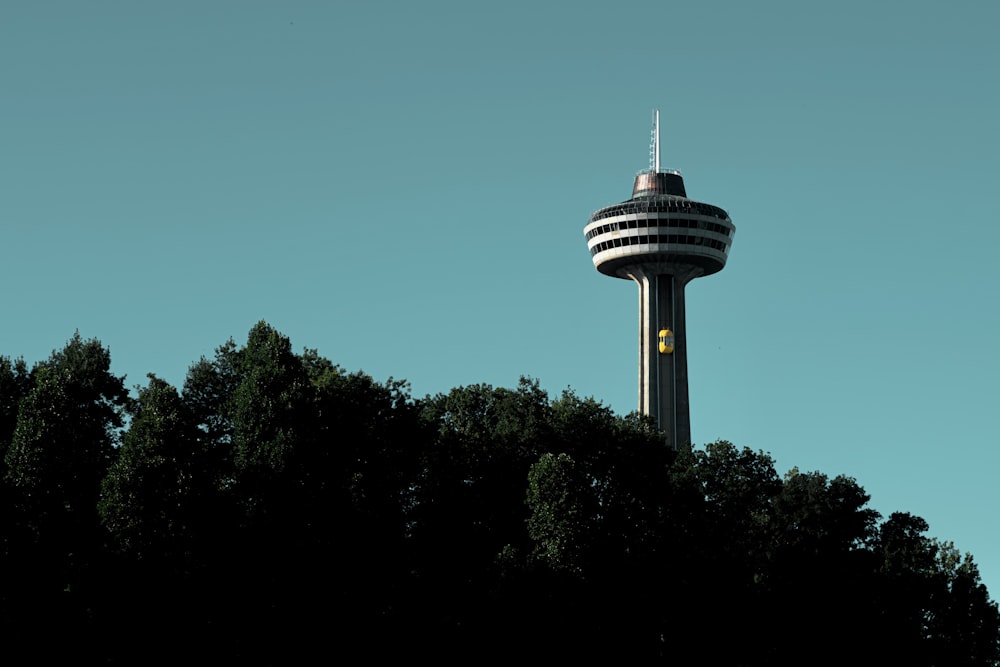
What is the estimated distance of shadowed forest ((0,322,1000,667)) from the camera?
7312 cm

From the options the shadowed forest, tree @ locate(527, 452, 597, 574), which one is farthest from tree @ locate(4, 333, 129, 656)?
tree @ locate(527, 452, 597, 574)

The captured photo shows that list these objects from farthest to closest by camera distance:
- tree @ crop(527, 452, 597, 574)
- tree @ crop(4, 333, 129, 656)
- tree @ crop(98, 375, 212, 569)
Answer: tree @ crop(527, 452, 597, 574) < tree @ crop(98, 375, 212, 569) < tree @ crop(4, 333, 129, 656)

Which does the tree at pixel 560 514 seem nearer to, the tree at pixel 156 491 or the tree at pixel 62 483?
the tree at pixel 156 491

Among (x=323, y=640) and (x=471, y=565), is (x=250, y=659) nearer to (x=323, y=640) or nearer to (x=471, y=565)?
(x=323, y=640)

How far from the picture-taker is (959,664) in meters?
111

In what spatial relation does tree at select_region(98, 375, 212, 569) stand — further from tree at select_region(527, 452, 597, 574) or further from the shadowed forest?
tree at select_region(527, 452, 597, 574)

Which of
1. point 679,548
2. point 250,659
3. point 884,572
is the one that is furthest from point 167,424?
point 884,572

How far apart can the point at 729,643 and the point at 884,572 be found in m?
17.7

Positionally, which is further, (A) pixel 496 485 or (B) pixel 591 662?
(A) pixel 496 485

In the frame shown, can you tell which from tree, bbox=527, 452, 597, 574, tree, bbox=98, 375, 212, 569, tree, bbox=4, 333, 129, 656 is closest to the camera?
tree, bbox=4, 333, 129, 656

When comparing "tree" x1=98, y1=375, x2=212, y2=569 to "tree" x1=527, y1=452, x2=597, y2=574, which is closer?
"tree" x1=98, y1=375, x2=212, y2=569

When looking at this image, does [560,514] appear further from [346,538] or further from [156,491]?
[156,491]

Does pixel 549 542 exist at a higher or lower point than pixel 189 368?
lower

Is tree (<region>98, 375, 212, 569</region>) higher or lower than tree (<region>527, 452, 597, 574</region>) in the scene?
lower
